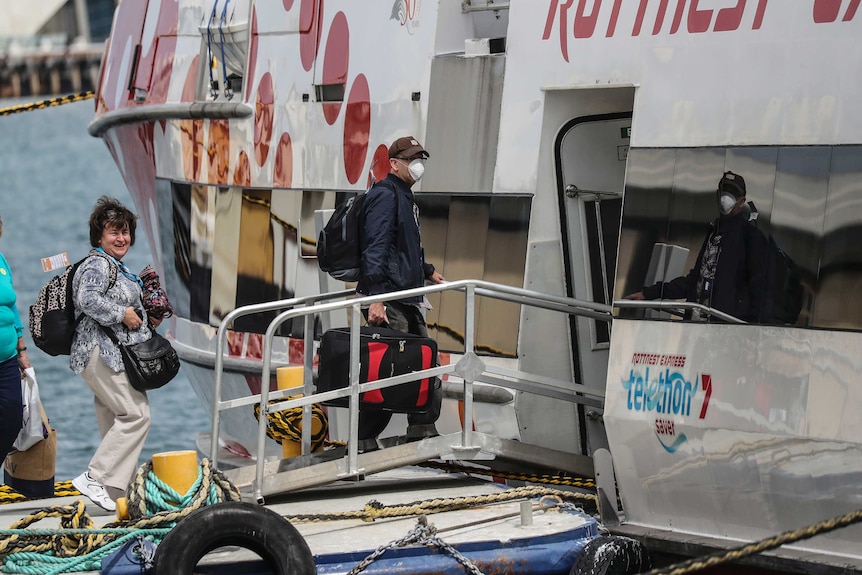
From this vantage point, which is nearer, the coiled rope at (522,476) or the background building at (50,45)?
the coiled rope at (522,476)

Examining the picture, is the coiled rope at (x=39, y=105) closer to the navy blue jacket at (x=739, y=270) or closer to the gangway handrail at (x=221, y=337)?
the gangway handrail at (x=221, y=337)

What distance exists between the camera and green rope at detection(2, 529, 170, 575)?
6.11 metres

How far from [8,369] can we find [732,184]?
3.34 m

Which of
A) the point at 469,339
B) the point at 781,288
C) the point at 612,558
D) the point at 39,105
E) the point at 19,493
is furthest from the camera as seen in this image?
the point at 39,105

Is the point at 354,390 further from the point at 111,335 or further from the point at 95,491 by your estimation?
the point at 95,491

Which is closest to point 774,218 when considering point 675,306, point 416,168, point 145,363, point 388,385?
point 675,306

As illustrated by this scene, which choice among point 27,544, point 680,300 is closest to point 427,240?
point 680,300

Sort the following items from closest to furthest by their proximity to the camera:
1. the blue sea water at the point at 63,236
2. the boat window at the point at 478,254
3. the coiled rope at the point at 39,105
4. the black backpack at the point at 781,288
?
1. the black backpack at the point at 781,288
2. the boat window at the point at 478,254
3. the coiled rope at the point at 39,105
4. the blue sea water at the point at 63,236

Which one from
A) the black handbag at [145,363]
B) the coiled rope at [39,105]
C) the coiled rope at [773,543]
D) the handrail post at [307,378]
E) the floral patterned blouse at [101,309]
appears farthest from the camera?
the coiled rope at [39,105]

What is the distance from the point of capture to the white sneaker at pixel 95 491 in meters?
7.09

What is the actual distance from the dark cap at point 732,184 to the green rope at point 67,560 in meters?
2.63

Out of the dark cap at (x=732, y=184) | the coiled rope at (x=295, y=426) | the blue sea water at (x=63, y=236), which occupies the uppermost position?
the dark cap at (x=732, y=184)

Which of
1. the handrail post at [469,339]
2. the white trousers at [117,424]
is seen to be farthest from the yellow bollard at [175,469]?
the handrail post at [469,339]

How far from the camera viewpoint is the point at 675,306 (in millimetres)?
6449
